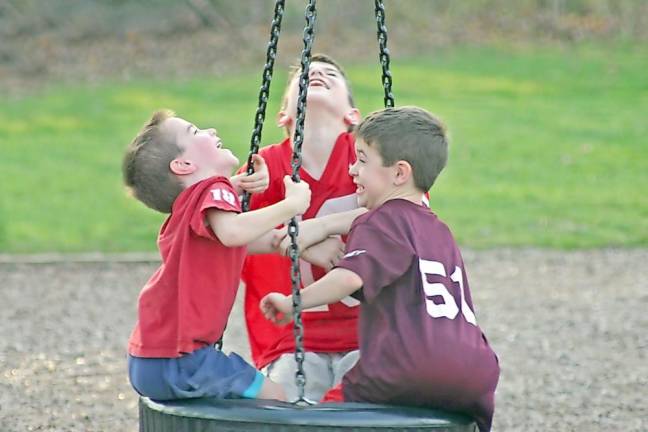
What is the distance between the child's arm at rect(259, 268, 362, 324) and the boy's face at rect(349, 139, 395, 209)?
0.27m

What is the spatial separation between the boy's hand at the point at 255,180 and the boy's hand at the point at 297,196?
269mm

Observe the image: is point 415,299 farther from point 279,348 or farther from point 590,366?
point 590,366

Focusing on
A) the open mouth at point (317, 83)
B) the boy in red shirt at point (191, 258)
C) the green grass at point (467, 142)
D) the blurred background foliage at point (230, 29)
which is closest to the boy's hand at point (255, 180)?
the boy in red shirt at point (191, 258)

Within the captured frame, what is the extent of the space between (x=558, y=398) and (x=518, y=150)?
7.92 meters

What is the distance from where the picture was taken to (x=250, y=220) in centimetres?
341

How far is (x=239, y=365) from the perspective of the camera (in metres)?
3.54

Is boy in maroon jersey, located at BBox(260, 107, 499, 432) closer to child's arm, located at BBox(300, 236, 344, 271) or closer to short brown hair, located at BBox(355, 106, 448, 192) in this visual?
short brown hair, located at BBox(355, 106, 448, 192)

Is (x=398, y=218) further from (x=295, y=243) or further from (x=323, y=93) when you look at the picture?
(x=323, y=93)

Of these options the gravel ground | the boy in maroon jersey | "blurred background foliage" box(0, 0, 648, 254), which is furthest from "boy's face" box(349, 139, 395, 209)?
"blurred background foliage" box(0, 0, 648, 254)

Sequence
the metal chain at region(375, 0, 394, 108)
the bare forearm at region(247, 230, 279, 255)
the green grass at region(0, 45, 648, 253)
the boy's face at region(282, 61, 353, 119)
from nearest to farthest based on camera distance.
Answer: the metal chain at region(375, 0, 394, 108)
the bare forearm at region(247, 230, 279, 255)
the boy's face at region(282, 61, 353, 119)
the green grass at region(0, 45, 648, 253)

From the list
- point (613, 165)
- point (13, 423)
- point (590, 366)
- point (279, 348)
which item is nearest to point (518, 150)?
point (613, 165)

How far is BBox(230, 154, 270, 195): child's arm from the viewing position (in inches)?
147

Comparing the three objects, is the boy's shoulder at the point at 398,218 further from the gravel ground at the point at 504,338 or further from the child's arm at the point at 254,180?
the gravel ground at the point at 504,338

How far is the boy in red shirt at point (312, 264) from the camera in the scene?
4066 mm
